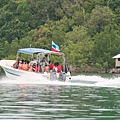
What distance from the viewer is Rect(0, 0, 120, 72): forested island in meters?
73.2

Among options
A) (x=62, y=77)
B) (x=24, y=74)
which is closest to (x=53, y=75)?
(x=62, y=77)

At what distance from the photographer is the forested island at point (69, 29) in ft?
240

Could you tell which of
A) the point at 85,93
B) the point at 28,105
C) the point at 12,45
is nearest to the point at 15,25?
the point at 12,45

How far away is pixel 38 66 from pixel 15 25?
48975 millimetres

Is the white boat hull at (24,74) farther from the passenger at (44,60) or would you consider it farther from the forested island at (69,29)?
the forested island at (69,29)

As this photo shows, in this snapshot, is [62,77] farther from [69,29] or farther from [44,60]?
[69,29]

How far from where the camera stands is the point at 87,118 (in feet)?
57.2

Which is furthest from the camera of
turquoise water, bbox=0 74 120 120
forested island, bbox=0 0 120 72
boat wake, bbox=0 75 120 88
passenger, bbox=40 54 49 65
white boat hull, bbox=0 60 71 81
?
forested island, bbox=0 0 120 72

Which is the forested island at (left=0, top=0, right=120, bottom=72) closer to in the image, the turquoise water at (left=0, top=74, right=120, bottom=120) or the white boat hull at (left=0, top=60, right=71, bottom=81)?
the white boat hull at (left=0, top=60, right=71, bottom=81)

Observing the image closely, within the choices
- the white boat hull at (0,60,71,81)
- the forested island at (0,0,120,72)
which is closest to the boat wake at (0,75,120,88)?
the white boat hull at (0,60,71,81)

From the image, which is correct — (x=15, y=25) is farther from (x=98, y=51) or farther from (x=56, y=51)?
(x=56, y=51)

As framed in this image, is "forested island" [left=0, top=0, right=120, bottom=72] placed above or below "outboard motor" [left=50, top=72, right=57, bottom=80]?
above

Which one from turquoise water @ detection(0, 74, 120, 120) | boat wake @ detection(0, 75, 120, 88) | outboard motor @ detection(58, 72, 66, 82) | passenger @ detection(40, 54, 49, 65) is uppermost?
passenger @ detection(40, 54, 49, 65)

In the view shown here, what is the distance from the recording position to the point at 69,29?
83.4 meters
